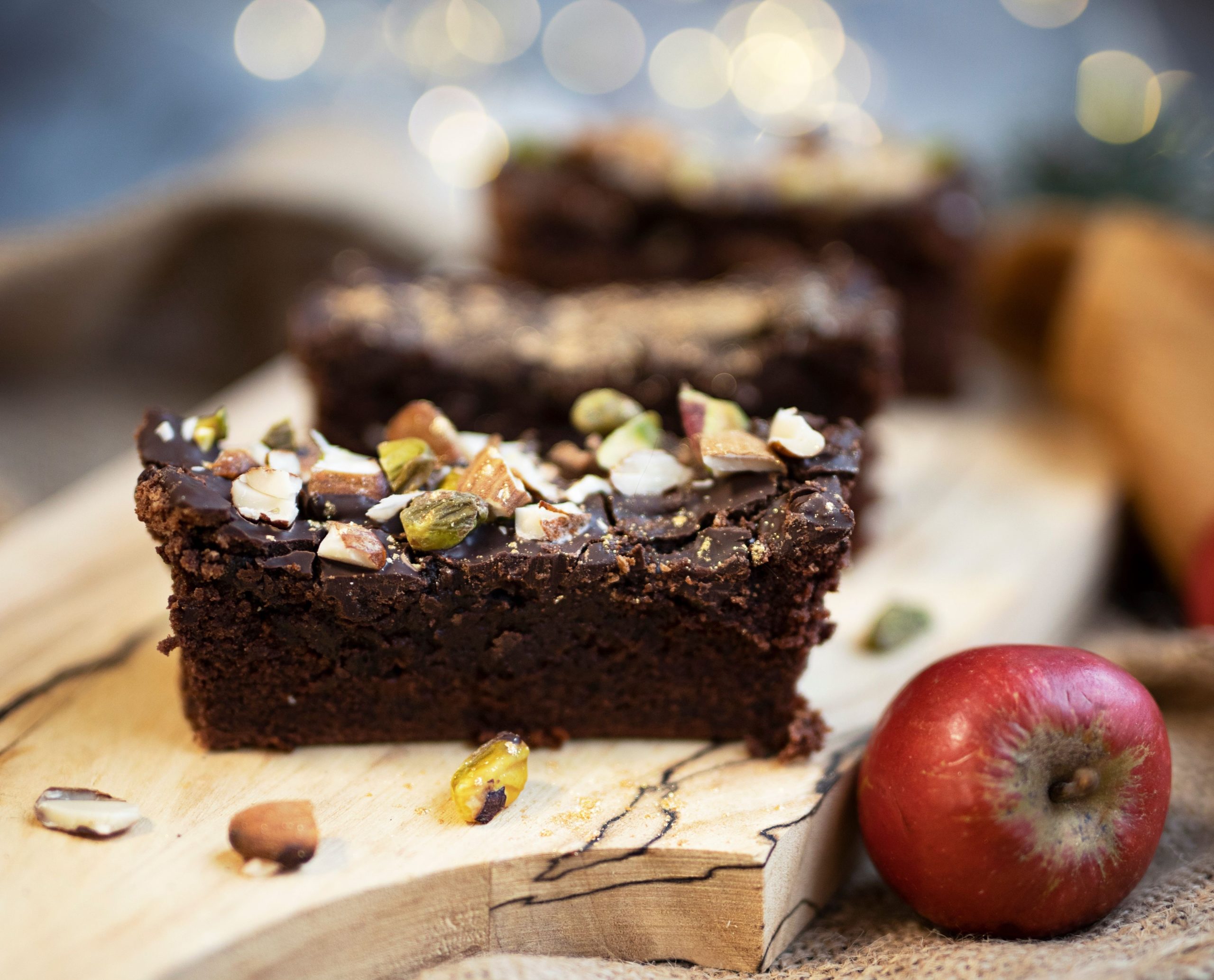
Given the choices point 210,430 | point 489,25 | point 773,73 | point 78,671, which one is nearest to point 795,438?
point 210,430

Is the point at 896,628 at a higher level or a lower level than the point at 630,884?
higher

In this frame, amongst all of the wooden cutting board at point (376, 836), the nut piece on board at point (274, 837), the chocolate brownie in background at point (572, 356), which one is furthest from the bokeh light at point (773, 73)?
the nut piece on board at point (274, 837)

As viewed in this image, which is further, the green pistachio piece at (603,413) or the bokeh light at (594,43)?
the bokeh light at (594,43)

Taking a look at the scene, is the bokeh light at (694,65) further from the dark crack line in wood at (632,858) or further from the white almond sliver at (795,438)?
the dark crack line in wood at (632,858)


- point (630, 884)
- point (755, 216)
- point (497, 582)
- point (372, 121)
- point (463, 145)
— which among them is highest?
point (372, 121)

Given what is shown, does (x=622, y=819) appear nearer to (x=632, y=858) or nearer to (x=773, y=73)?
(x=632, y=858)

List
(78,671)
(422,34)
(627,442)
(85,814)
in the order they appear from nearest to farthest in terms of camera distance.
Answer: (85,814), (627,442), (78,671), (422,34)

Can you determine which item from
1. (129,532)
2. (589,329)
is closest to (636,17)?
(589,329)

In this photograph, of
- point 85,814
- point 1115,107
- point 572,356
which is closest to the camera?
point 85,814
